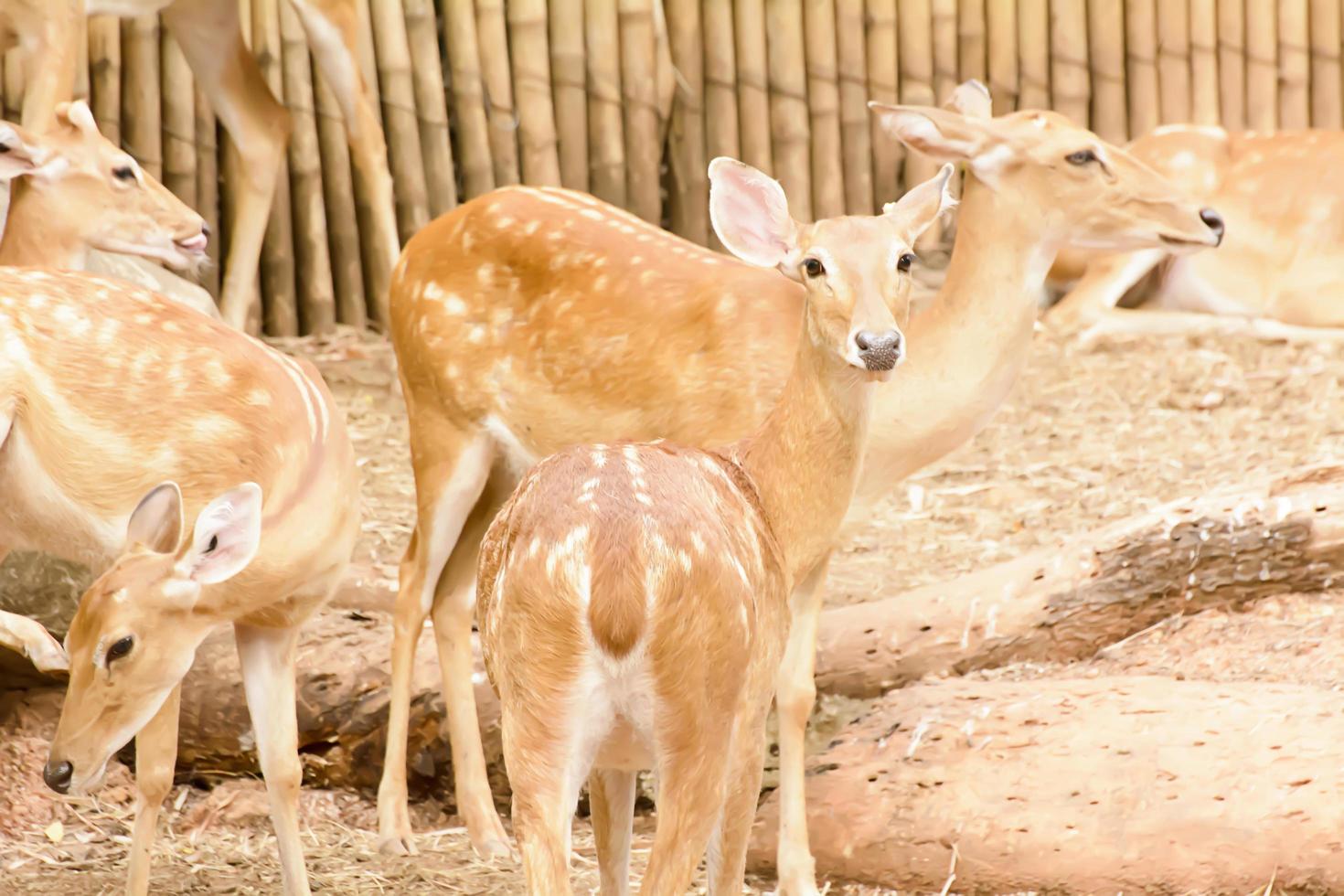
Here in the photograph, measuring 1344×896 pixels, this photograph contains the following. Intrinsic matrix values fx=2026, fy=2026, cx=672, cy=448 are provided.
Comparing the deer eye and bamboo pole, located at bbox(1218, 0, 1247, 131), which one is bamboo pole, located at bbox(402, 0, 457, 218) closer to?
bamboo pole, located at bbox(1218, 0, 1247, 131)

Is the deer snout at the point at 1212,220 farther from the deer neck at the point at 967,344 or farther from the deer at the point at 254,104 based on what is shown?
the deer at the point at 254,104

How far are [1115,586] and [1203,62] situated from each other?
5.00m

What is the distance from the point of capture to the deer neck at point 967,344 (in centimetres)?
497

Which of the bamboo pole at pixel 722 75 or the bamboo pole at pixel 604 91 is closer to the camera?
the bamboo pole at pixel 604 91

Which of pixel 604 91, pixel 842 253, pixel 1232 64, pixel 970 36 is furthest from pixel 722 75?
pixel 842 253

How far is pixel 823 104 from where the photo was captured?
9.33 metres

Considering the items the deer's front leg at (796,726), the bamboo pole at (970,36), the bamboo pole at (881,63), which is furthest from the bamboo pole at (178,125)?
the deer's front leg at (796,726)

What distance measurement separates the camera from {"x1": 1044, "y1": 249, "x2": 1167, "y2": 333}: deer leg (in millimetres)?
8914

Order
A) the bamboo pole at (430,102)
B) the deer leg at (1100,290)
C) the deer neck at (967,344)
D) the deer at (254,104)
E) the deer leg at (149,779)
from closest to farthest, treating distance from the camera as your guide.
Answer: the deer leg at (149,779)
the deer neck at (967,344)
the deer at (254,104)
the bamboo pole at (430,102)
the deer leg at (1100,290)

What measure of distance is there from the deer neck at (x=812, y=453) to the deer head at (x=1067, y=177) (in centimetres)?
128

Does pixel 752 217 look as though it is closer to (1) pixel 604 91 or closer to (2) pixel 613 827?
(2) pixel 613 827

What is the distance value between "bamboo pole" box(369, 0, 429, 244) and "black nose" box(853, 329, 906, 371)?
5.06m

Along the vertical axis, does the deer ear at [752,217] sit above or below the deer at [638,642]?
above

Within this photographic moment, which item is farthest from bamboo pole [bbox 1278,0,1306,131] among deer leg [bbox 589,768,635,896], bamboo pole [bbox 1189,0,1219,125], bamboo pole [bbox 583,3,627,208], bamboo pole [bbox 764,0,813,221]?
deer leg [bbox 589,768,635,896]
